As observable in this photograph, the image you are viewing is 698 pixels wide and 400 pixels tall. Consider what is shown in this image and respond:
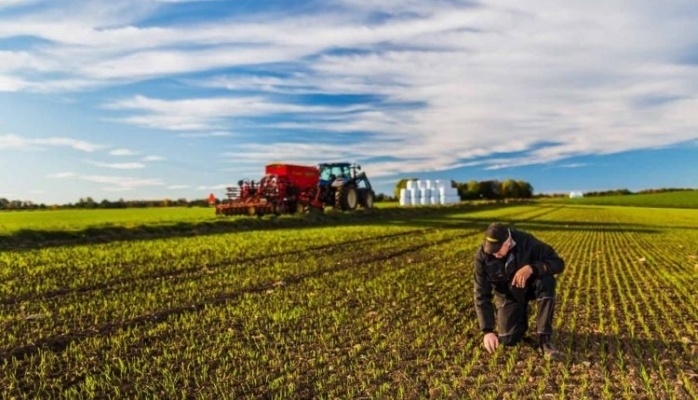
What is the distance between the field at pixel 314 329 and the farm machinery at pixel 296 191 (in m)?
14.8

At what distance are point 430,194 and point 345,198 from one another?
138 feet

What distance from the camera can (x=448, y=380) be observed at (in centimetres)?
588

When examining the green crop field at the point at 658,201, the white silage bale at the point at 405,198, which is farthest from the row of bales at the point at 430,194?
the green crop field at the point at 658,201

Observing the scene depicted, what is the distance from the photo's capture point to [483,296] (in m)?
6.81

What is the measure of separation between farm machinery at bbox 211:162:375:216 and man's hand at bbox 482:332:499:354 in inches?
928

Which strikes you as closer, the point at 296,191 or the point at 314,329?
the point at 314,329

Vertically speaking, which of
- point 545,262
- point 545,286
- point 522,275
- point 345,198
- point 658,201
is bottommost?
point 545,286

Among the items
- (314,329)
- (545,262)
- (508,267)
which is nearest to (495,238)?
(508,267)

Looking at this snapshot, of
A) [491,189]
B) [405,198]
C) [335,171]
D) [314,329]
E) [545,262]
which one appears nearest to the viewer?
[545,262]

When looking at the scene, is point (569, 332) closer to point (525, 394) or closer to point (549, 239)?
point (525, 394)

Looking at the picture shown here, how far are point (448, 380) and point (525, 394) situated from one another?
0.72m

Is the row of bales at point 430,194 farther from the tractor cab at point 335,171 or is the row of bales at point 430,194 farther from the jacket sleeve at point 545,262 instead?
the jacket sleeve at point 545,262

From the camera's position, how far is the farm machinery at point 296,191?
99.4 ft

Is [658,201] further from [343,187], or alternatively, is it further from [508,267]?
[508,267]
